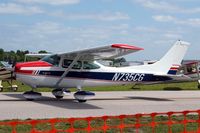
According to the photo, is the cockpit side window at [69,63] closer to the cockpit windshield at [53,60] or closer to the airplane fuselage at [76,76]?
the airplane fuselage at [76,76]

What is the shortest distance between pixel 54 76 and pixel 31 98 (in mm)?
1360

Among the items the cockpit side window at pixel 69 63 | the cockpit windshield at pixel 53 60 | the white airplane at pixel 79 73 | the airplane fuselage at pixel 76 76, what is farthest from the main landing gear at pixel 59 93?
the cockpit windshield at pixel 53 60

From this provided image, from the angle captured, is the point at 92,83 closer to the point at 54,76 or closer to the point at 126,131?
the point at 54,76

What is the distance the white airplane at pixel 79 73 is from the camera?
15289 mm

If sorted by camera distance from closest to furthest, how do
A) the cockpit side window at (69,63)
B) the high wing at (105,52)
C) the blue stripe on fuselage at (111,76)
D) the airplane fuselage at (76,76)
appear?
the high wing at (105,52) → the airplane fuselage at (76,76) → the blue stripe on fuselage at (111,76) → the cockpit side window at (69,63)

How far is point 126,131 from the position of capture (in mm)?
8445

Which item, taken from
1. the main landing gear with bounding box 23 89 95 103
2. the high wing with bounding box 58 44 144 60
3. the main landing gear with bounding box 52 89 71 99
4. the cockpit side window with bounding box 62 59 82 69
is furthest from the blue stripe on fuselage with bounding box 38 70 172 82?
the main landing gear with bounding box 52 89 71 99

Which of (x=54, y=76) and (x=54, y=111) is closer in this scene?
(x=54, y=111)

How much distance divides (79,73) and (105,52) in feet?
6.16

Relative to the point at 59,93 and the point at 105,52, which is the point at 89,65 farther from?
the point at 59,93

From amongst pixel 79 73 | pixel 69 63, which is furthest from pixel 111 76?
pixel 69 63

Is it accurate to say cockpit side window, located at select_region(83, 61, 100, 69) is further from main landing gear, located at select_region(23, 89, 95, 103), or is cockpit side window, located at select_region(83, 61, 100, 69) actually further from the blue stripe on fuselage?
main landing gear, located at select_region(23, 89, 95, 103)

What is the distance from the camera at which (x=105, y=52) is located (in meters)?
14.9

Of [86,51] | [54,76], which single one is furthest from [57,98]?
[86,51]
